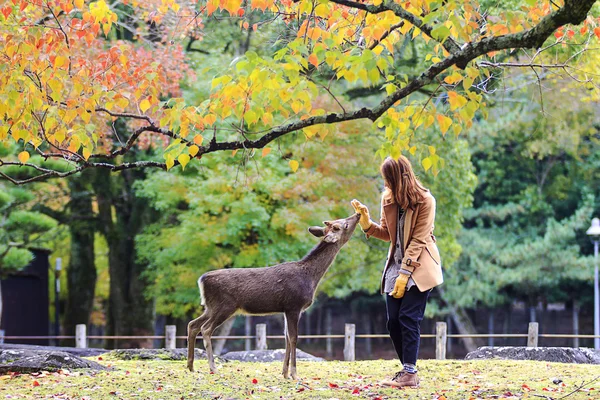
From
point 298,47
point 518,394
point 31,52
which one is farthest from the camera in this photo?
point 31,52

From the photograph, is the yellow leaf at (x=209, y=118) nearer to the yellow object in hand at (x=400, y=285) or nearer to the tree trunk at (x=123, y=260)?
the yellow object in hand at (x=400, y=285)

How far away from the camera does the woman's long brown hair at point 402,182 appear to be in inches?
271

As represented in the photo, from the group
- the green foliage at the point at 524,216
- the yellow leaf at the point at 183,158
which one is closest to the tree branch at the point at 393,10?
the yellow leaf at the point at 183,158

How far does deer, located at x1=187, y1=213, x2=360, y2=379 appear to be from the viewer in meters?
7.65

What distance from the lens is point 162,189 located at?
2020cm

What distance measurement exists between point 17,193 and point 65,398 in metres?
14.0

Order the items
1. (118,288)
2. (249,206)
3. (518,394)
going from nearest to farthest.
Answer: (518,394) < (249,206) < (118,288)

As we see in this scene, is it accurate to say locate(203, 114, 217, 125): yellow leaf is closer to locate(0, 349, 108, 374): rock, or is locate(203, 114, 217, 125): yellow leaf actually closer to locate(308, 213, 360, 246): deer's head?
locate(308, 213, 360, 246): deer's head

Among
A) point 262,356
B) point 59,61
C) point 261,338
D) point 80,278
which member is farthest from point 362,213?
point 80,278

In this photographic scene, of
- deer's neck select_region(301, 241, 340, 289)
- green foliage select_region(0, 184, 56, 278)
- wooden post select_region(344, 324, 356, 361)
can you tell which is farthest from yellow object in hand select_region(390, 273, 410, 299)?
green foliage select_region(0, 184, 56, 278)

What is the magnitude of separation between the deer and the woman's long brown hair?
0.70m

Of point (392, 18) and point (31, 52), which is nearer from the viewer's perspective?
point (392, 18)

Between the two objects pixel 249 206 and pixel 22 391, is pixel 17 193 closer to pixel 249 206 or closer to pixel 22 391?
pixel 249 206

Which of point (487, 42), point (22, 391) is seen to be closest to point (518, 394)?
point (487, 42)
